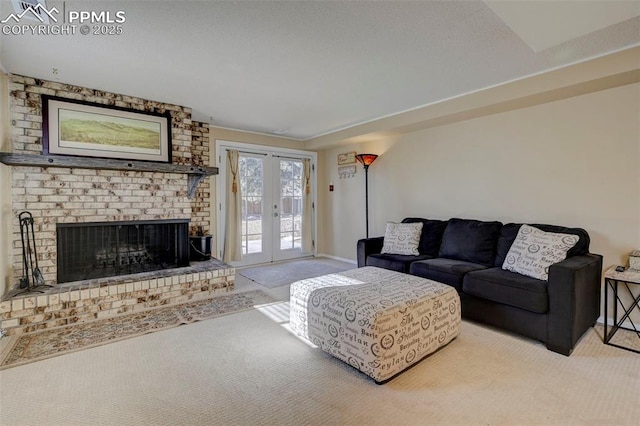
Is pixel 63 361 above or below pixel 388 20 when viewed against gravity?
below

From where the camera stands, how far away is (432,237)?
12.7ft

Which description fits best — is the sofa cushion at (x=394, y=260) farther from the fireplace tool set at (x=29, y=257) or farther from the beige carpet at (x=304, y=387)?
the fireplace tool set at (x=29, y=257)

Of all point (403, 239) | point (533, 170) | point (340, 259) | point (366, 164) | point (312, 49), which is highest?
point (312, 49)

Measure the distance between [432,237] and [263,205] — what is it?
9.73 feet

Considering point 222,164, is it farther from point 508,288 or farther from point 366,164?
point 508,288

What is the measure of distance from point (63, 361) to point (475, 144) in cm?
455

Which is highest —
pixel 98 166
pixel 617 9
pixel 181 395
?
pixel 617 9

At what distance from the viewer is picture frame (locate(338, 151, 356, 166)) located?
550 cm

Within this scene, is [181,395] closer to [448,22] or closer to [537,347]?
[537,347]

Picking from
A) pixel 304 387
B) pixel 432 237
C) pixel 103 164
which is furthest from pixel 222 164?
pixel 304 387

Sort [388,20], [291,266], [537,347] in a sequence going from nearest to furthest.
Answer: [388,20], [537,347], [291,266]

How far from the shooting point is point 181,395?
5.98 feet

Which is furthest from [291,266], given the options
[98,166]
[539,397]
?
[539,397]

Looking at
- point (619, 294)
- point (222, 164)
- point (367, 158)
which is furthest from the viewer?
point (222, 164)
